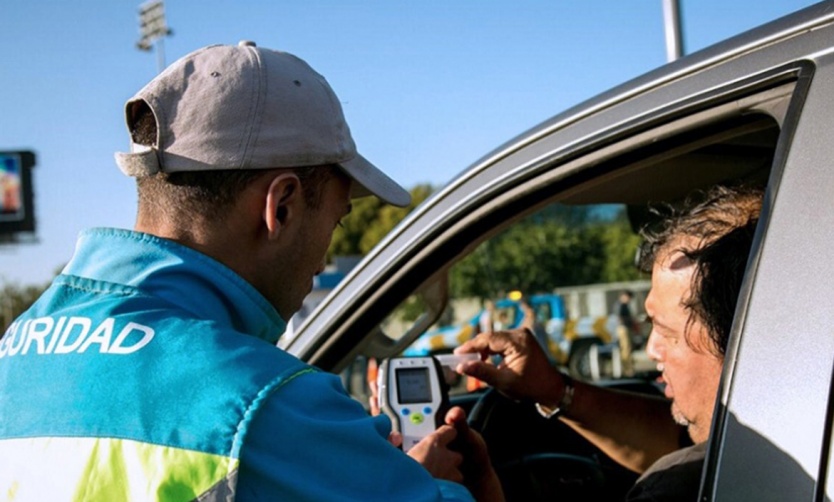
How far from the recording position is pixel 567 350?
20.0 m

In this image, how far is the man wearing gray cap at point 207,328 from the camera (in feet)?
4.08

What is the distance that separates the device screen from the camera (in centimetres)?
227

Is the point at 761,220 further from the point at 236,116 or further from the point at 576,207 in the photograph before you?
the point at 576,207

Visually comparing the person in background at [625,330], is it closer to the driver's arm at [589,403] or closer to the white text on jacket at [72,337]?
the driver's arm at [589,403]

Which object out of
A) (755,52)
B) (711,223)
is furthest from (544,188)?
(755,52)

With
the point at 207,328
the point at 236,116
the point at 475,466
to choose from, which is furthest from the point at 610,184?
the point at 207,328

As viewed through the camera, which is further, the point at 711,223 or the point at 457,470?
the point at 711,223

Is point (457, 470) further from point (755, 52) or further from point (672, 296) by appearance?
point (755, 52)

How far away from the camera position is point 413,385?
2295 millimetres

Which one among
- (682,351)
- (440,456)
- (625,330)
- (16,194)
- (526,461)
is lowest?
(625,330)

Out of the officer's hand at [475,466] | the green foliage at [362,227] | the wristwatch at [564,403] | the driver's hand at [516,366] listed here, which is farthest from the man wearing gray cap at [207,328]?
the green foliage at [362,227]

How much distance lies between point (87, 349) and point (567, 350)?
752 inches

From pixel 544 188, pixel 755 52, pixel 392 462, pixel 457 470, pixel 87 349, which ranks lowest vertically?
pixel 457 470

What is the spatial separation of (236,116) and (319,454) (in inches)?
22.8
